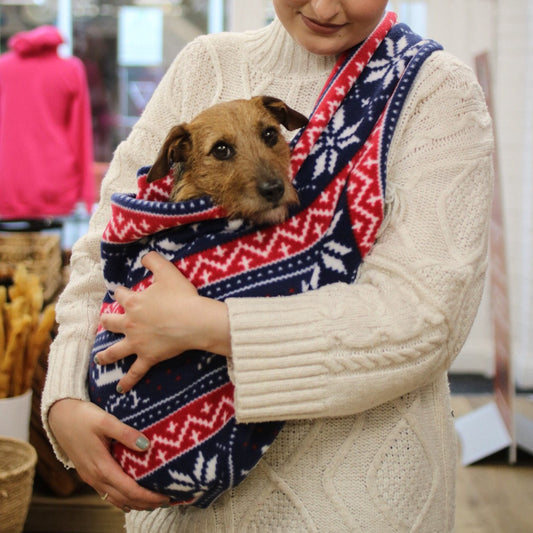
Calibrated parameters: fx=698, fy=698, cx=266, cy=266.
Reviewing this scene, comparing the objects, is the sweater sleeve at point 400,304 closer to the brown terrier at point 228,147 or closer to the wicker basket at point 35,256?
the brown terrier at point 228,147

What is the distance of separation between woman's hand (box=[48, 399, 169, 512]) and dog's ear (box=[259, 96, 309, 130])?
1.84 feet

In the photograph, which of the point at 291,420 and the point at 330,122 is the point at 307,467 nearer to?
the point at 291,420

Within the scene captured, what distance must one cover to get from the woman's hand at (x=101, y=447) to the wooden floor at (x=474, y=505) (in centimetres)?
101

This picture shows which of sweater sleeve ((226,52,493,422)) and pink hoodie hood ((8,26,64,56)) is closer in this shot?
sweater sleeve ((226,52,493,422))

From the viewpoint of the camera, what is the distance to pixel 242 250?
3.36ft

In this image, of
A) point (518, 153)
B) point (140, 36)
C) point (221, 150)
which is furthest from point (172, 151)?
point (140, 36)

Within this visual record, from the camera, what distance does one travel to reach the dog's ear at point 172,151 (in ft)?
3.70

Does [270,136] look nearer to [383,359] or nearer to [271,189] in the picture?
[271,189]

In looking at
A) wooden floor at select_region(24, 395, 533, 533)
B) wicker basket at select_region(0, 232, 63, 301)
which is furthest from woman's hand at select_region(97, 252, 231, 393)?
wicker basket at select_region(0, 232, 63, 301)

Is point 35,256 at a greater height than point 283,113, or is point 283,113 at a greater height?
point 283,113

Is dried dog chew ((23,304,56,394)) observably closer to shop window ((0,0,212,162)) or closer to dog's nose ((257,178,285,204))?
dog's nose ((257,178,285,204))

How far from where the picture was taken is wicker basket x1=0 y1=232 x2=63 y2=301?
255 centimetres

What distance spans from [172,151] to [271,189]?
24 centimetres

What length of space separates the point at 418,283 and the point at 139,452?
0.47 meters
